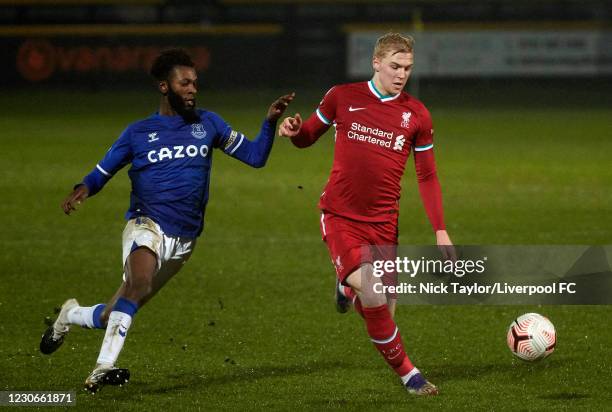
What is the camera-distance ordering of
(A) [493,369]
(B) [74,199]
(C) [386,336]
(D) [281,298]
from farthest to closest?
(D) [281,298], (A) [493,369], (B) [74,199], (C) [386,336]

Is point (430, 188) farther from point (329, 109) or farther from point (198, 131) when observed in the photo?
point (198, 131)

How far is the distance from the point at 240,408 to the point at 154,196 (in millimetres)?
1357

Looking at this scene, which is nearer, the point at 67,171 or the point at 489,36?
the point at 67,171

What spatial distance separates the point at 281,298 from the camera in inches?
377

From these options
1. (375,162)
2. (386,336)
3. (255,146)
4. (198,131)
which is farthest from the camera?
(255,146)

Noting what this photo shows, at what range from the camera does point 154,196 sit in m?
6.77

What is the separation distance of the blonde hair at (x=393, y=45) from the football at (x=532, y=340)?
5.88ft

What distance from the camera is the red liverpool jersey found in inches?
265

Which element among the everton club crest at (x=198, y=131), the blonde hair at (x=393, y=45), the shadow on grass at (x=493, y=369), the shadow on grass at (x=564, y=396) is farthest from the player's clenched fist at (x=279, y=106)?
the shadow on grass at (x=564, y=396)

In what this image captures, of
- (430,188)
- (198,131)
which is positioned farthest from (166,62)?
(430,188)

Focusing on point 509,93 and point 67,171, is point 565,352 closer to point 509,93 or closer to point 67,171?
point 67,171

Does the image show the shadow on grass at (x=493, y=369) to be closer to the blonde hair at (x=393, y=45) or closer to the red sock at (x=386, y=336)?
the red sock at (x=386, y=336)

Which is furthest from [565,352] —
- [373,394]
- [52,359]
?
[52,359]

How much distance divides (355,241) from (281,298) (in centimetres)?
302
